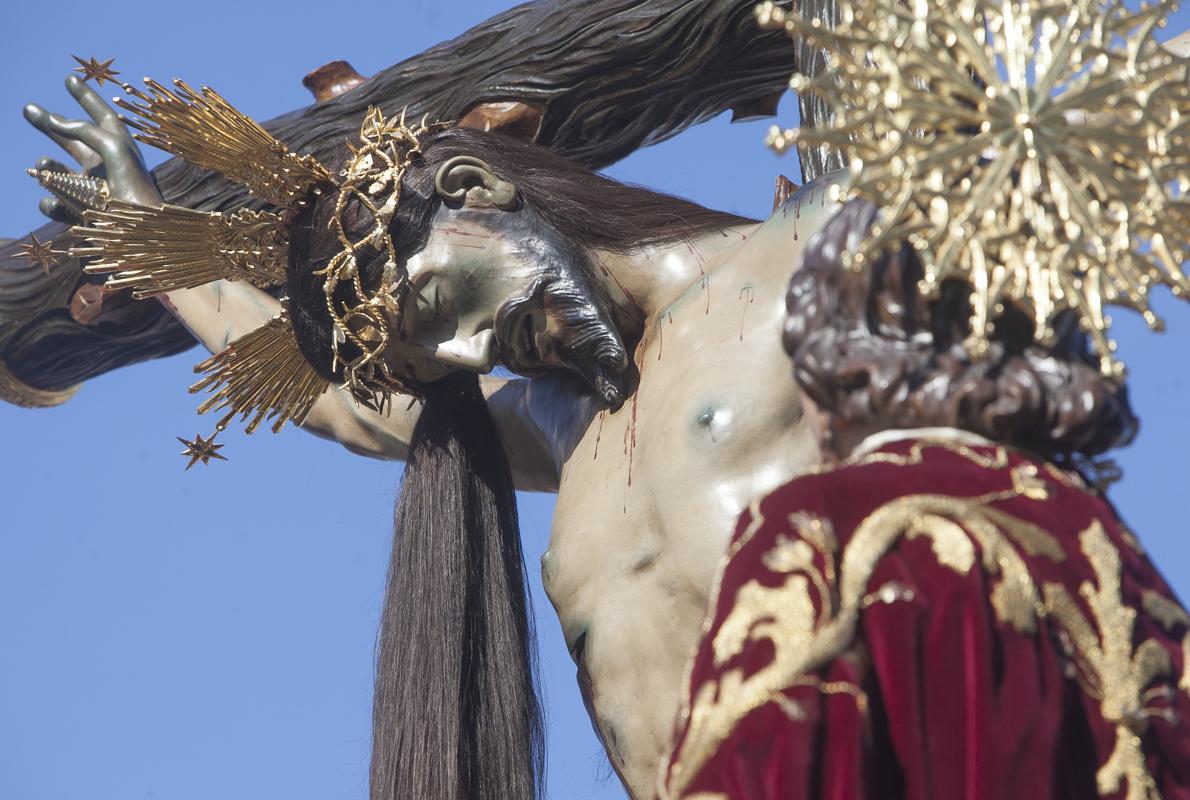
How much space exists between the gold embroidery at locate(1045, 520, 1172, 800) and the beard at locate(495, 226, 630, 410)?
1.47 metres

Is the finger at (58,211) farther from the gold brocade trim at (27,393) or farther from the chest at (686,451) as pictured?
the chest at (686,451)

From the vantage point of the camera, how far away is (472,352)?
347 centimetres

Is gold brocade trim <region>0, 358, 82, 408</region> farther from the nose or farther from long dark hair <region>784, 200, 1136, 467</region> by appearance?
long dark hair <region>784, 200, 1136, 467</region>

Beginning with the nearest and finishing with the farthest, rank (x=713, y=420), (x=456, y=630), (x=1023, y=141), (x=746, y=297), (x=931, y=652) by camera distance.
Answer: (x=931, y=652), (x=1023, y=141), (x=713, y=420), (x=746, y=297), (x=456, y=630)

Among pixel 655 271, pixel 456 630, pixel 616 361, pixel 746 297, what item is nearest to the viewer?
pixel 746 297

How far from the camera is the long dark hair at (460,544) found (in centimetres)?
359

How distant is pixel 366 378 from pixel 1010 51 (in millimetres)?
1569

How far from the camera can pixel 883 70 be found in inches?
90.6

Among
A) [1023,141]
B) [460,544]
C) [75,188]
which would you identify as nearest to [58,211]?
[75,188]

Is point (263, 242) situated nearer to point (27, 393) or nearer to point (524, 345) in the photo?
point (524, 345)

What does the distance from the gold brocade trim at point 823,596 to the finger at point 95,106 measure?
245 cm

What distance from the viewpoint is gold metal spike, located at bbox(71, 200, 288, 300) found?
376 centimetres

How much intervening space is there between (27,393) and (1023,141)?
2914mm

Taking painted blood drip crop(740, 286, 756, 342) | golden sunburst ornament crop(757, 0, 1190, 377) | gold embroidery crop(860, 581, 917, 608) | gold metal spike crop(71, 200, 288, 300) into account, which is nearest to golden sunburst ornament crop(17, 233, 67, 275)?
gold metal spike crop(71, 200, 288, 300)
